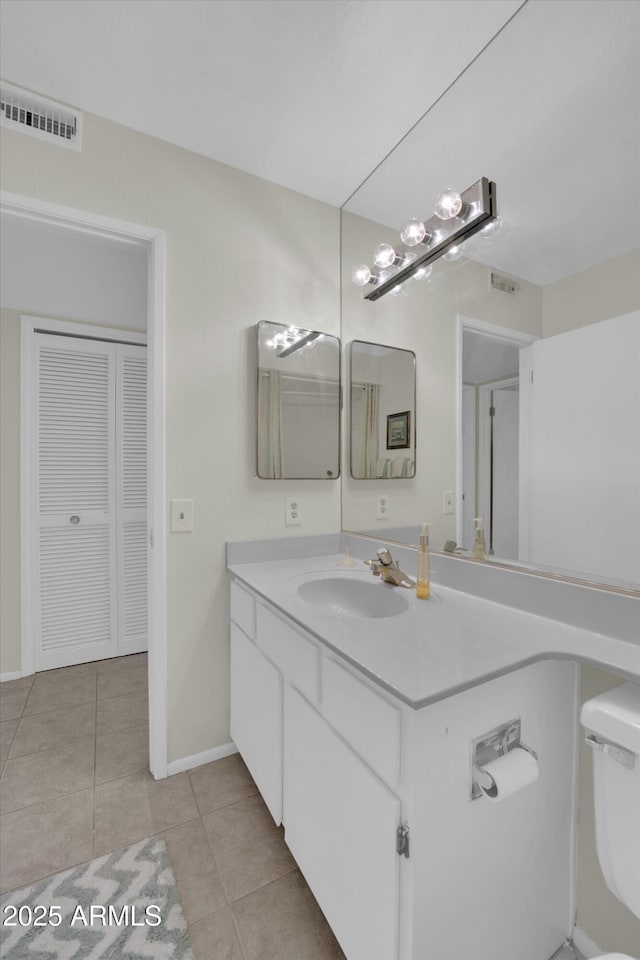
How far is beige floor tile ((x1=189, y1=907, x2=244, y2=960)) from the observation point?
998 millimetres

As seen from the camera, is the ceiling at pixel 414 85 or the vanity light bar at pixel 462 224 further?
the vanity light bar at pixel 462 224

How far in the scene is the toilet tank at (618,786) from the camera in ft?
2.41

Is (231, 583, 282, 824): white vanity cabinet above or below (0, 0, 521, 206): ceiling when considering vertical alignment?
below

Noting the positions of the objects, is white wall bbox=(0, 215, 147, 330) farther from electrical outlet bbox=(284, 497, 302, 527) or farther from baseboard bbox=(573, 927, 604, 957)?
baseboard bbox=(573, 927, 604, 957)

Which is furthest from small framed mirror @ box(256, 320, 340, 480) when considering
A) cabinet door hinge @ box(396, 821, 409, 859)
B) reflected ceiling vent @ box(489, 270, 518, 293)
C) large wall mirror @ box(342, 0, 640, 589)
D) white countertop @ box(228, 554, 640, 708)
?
cabinet door hinge @ box(396, 821, 409, 859)

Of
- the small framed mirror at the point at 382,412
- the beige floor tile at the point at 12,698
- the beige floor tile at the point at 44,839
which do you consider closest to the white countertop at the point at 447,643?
the small framed mirror at the point at 382,412

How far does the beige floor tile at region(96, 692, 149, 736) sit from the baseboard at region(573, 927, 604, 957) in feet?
5.81

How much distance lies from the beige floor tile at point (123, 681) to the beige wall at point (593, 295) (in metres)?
2.56

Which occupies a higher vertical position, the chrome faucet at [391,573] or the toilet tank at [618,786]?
the chrome faucet at [391,573]

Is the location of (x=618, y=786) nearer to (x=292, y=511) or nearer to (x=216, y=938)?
(x=216, y=938)

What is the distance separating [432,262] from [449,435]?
621mm

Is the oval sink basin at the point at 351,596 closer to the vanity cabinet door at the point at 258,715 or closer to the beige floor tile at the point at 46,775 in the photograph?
the vanity cabinet door at the point at 258,715

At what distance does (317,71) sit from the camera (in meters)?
1.29

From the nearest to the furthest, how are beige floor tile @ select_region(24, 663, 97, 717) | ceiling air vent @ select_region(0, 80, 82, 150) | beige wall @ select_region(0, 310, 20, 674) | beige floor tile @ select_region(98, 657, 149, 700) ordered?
ceiling air vent @ select_region(0, 80, 82, 150), beige floor tile @ select_region(24, 663, 97, 717), beige floor tile @ select_region(98, 657, 149, 700), beige wall @ select_region(0, 310, 20, 674)
